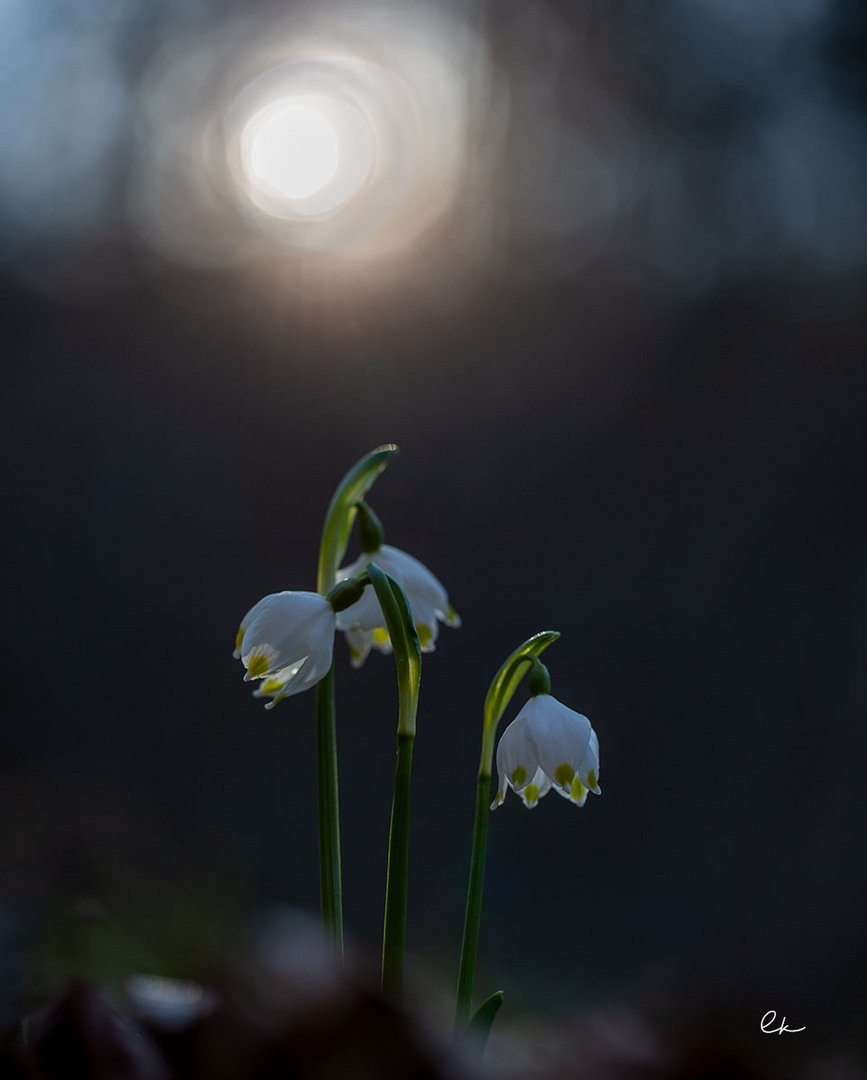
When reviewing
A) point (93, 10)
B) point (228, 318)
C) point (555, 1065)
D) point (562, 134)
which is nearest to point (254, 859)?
point (228, 318)

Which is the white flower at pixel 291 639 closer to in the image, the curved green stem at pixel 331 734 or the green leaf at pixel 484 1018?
the curved green stem at pixel 331 734

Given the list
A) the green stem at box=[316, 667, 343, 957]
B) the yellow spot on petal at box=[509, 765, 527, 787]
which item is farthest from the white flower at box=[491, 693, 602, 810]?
the green stem at box=[316, 667, 343, 957]

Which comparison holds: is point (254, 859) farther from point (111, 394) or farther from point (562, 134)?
point (562, 134)

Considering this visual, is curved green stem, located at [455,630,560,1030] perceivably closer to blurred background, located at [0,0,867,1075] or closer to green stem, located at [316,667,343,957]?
green stem, located at [316,667,343,957]

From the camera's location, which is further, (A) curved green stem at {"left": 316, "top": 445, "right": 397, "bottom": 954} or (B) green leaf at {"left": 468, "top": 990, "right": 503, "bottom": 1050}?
(A) curved green stem at {"left": 316, "top": 445, "right": 397, "bottom": 954}

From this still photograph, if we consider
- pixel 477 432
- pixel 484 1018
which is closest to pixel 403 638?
pixel 484 1018

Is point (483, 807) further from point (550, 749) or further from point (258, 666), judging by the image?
point (258, 666)

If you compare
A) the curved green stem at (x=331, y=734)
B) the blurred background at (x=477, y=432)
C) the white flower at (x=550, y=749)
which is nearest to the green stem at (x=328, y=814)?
the curved green stem at (x=331, y=734)
